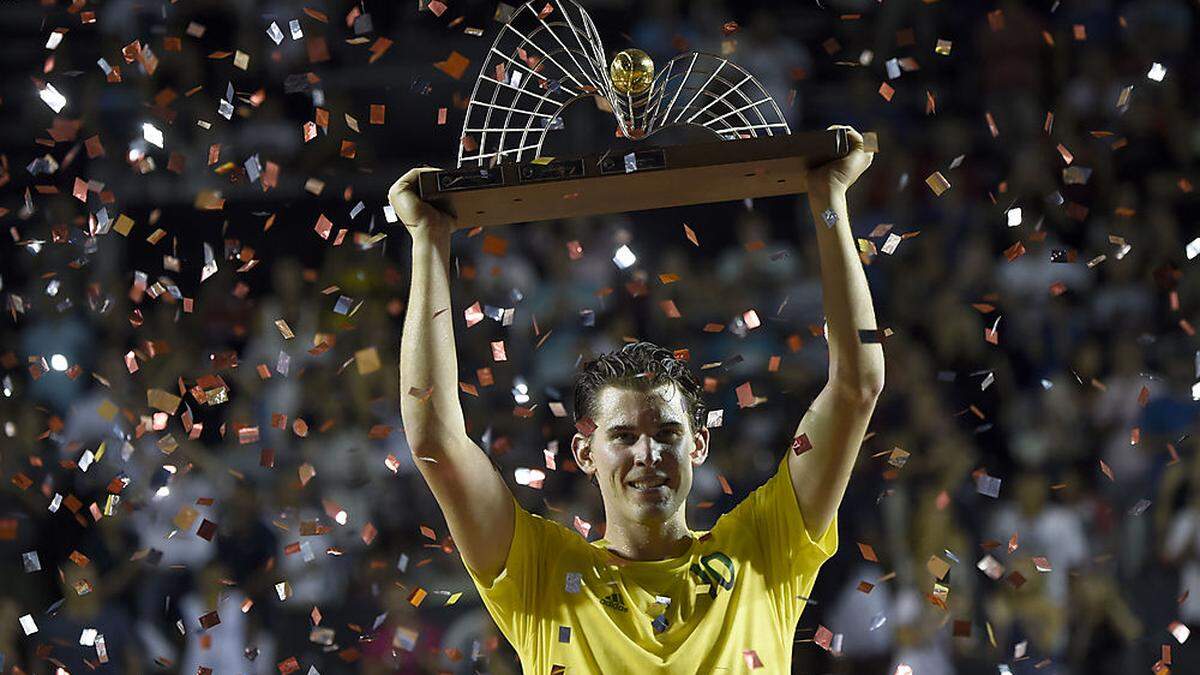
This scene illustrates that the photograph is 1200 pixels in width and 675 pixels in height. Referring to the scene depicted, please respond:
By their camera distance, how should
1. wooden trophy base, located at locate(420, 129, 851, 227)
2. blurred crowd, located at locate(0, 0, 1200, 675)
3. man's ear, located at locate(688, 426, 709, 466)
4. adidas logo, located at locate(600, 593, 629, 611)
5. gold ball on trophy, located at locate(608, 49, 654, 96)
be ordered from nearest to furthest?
wooden trophy base, located at locate(420, 129, 851, 227), adidas logo, located at locate(600, 593, 629, 611), gold ball on trophy, located at locate(608, 49, 654, 96), man's ear, located at locate(688, 426, 709, 466), blurred crowd, located at locate(0, 0, 1200, 675)

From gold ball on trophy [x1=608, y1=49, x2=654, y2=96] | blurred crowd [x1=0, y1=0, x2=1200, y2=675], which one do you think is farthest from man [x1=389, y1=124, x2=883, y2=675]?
blurred crowd [x1=0, y1=0, x2=1200, y2=675]

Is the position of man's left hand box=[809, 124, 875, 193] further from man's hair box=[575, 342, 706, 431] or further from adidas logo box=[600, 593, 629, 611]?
adidas logo box=[600, 593, 629, 611]

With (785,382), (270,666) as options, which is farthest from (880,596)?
(270,666)

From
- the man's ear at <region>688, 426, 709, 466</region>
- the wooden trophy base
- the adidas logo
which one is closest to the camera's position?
the wooden trophy base

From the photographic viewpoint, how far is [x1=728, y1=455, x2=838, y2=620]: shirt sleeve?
252cm

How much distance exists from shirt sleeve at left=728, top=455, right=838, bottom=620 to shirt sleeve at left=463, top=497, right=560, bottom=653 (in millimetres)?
389

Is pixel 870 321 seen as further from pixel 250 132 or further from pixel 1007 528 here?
pixel 250 132

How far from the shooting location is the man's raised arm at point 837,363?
2373 millimetres

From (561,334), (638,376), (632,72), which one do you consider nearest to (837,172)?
(632,72)

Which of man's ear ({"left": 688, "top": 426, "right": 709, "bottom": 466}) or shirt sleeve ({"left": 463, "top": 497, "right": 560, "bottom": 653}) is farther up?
man's ear ({"left": 688, "top": 426, "right": 709, "bottom": 466})

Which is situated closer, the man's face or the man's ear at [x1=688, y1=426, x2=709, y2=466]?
the man's face

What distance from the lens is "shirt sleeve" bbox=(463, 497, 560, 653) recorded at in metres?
2.47

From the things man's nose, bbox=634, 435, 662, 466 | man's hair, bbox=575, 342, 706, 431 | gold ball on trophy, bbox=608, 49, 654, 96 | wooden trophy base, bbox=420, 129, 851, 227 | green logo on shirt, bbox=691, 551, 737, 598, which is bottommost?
green logo on shirt, bbox=691, 551, 737, 598

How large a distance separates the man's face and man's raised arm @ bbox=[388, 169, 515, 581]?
26 cm
